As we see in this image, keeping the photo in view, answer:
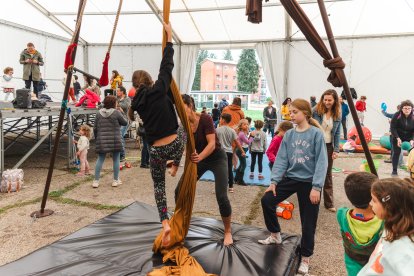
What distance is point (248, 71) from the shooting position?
154 ft

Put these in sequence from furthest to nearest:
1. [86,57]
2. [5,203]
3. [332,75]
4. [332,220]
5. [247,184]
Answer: [86,57] → [247,184] → [5,203] → [332,220] → [332,75]

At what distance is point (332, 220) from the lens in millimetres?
3943

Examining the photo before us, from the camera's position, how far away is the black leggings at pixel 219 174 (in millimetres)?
2828

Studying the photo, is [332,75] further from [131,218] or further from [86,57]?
[86,57]

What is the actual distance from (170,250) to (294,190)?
3.78ft

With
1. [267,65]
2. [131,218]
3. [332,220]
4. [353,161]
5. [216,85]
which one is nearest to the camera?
[131,218]

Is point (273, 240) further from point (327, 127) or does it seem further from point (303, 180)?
point (327, 127)

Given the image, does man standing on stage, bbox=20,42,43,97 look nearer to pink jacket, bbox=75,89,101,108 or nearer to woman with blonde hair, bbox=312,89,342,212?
pink jacket, bbox=75,89,101,108

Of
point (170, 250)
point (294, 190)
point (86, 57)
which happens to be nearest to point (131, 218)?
point (170, 250)

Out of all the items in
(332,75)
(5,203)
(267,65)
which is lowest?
(5,203)

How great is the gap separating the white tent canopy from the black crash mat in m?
8.35

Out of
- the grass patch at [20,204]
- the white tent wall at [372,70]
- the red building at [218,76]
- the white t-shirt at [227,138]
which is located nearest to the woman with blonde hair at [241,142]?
the white t-shirt at [227,138]

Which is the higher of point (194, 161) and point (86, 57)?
point (86, 57)

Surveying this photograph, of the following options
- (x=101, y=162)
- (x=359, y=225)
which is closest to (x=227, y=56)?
(x=101, y=162)
